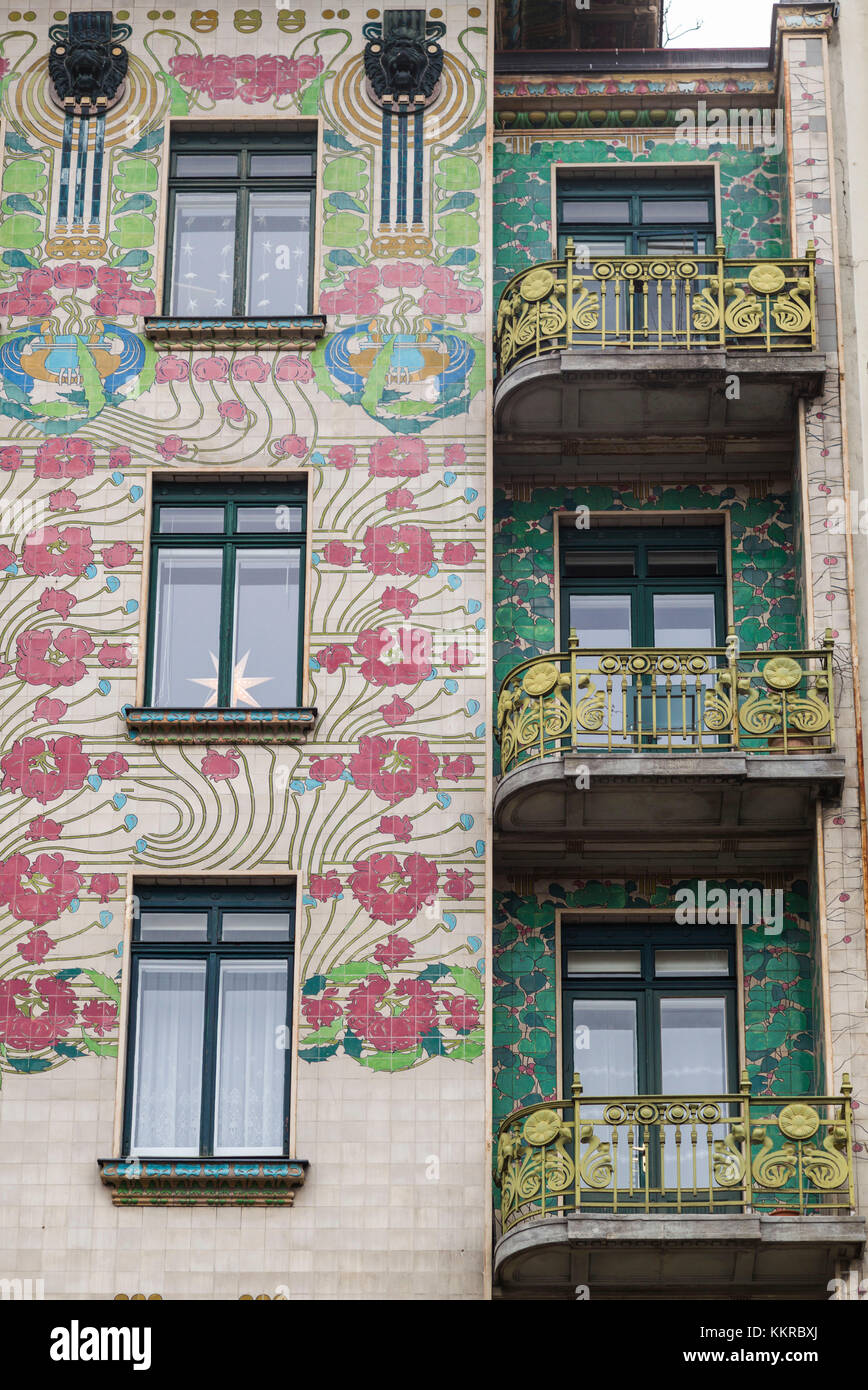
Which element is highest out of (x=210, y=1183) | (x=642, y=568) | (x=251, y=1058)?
(x=642, y=568)

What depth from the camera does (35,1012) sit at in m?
20.7

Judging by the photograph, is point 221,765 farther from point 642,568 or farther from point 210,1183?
point 642,568

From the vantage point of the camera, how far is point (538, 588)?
2270 cm

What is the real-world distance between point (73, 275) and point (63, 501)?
2432 mm

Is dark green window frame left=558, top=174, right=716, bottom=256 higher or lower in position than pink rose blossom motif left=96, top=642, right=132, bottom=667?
higher

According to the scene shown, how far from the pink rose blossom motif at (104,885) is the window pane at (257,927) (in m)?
1.01

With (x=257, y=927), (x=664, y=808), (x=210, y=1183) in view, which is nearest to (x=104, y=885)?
(x=257, y=927)

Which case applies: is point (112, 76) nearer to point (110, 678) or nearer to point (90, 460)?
point (90, 460)

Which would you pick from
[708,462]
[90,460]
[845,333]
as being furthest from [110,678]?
[845,333]

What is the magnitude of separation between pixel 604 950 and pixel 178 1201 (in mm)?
4442

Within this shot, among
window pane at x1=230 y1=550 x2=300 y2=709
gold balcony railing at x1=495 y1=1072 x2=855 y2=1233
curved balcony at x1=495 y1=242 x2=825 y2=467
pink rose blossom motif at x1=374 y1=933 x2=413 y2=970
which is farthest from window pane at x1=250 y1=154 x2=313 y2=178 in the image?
gold balcony railing at x1=495 y1=1072 x2=855 y2=1233

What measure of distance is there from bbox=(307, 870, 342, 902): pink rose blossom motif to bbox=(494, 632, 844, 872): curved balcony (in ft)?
5.02

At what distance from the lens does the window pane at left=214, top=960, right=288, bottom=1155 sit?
20422 millimetres

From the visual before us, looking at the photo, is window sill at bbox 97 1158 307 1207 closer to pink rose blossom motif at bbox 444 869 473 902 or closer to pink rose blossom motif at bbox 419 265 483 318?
pink rose blossom motif at bbox 444 869 473 902
